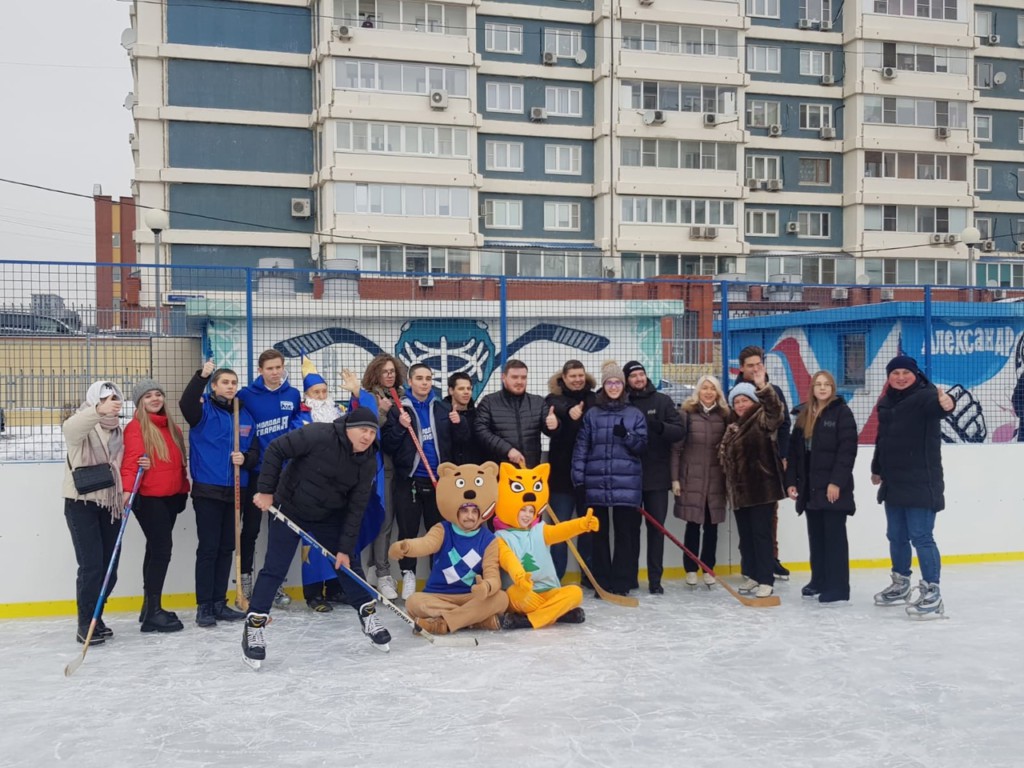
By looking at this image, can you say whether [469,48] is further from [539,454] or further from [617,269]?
[539,454]

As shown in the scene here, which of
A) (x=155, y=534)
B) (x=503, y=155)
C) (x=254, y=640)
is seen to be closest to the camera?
(x=254, y=640)

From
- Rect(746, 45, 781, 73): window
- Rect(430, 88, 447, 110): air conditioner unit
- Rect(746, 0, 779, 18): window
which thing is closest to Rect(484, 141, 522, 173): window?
Rect(430, 88, 447, 110): air conditioner unit

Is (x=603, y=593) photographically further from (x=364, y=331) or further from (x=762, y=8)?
(x=762, y=8)

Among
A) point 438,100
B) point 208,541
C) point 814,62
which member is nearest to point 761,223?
point 814,62

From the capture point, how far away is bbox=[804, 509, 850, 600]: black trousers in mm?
6996

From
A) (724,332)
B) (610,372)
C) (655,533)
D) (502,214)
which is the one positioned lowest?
(655,533)

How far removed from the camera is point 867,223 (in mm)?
39406

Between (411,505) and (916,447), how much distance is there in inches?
130

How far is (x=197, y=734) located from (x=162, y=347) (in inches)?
155

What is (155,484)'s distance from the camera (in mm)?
6281

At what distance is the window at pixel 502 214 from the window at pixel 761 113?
32.9ft

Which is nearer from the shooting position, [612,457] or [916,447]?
[916,447]

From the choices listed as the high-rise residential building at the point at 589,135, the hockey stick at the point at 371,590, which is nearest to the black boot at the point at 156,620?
the hockey stick at the point at 371,590

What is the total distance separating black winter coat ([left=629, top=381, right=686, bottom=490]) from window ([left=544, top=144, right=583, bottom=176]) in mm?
30014
